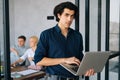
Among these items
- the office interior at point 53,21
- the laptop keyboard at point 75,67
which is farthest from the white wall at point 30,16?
the laptop keyboard at point 75,67

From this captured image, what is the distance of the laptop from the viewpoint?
4.36ft

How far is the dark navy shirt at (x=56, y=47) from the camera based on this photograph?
4.73 feet

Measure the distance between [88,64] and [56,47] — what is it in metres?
0.22

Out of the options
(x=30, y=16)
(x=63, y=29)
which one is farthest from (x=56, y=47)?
(x=30, y=16)

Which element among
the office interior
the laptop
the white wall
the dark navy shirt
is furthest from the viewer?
the white wall

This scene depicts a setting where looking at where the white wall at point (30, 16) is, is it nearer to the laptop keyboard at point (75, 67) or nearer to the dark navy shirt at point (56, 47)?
the dark navy shirt at point (56, 47)

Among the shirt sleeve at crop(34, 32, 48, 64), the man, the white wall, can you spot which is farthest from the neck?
the white wall

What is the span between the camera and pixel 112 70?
10.8 feet

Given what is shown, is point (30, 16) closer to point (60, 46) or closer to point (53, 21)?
point (53, 21)

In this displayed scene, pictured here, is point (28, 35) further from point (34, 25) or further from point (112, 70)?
point (112, 70)

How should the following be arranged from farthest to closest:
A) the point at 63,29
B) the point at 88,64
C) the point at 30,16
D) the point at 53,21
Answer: the point at 30,16 < the point at 53,21 < the point at 63,29 < the point at 88,64

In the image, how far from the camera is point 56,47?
1467mm

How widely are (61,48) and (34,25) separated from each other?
10.6 feet

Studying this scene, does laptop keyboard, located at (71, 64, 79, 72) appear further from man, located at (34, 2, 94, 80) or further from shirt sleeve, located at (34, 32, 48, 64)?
shirt sleeve, located at (34, 32, 48, 64)
